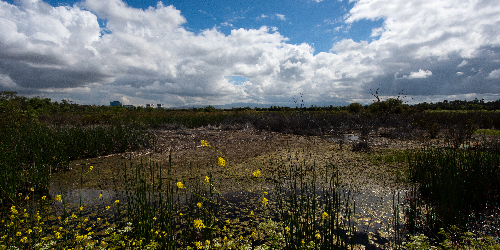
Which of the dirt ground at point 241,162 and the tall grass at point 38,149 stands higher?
the tall grass at point 38,149

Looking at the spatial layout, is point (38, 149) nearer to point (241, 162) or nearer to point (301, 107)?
point (241, 162)

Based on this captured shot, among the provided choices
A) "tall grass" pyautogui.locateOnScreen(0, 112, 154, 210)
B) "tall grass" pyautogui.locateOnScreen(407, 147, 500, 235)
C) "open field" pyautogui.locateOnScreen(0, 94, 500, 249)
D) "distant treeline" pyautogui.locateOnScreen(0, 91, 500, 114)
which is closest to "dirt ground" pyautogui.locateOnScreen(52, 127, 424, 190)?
"open field" pyautogui.locateOnScreen(0, 94, 500, 249)

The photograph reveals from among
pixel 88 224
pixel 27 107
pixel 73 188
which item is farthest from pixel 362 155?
pixel 27 107

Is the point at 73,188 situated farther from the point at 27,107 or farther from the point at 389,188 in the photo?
the point at 389,188

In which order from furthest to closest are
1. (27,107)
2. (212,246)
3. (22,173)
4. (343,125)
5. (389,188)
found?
1. (343,125)
2. (27,107)
3. (389,188)
4. (22,173)
5. (212,246)

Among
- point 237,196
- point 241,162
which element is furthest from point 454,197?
point 241,162

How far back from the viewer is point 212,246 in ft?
8.08

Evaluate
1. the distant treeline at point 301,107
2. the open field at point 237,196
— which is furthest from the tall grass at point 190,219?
the distant treeline at point 301,107

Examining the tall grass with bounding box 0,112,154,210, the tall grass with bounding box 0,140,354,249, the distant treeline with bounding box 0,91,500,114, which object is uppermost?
the distant treeline with bounding box 0,91,500,114

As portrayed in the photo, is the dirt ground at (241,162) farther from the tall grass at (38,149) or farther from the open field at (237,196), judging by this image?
the tall grass at (38,149)

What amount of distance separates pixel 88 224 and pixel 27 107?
8557 mm

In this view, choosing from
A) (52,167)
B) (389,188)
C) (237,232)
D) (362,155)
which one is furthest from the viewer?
(362,155)

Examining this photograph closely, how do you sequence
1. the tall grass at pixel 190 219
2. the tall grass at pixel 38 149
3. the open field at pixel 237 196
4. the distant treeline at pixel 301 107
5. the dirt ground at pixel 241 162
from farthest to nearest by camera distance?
1. the distant treeline at pixel 301 107
2. the dirt ground at pixel 241 162
3. the tall grass at pixel 38 149
4. the open field at pixel 237 196
5. the tall grass at pixel 190 219

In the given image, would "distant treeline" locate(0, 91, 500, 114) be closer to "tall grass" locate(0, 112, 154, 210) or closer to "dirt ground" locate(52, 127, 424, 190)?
"tall grass" locate(0, 112, 154, 210)
